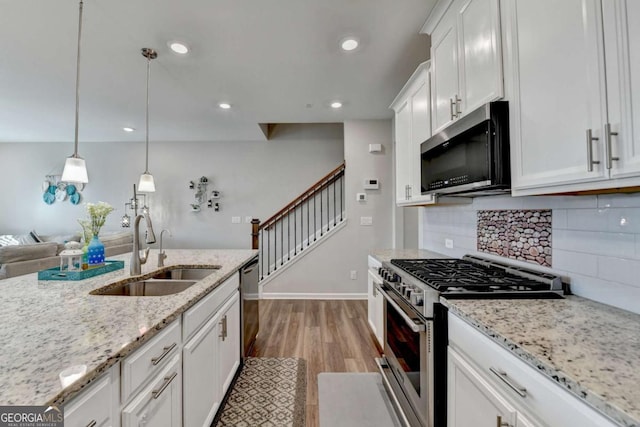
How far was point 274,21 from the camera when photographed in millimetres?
2090

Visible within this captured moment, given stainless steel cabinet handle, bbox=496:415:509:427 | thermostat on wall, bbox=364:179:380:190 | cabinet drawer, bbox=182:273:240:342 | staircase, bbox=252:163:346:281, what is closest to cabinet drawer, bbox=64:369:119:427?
cabinet drawer, bbox=182:273:240:342

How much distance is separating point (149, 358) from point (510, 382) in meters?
1.21

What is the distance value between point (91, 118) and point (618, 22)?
18.6ft

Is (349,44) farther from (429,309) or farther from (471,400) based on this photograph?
(471,400)

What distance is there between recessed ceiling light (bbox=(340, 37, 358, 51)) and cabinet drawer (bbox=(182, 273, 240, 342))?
2086 millimetres

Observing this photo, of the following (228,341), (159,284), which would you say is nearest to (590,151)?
(228,341)

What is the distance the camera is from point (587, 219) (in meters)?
1.26

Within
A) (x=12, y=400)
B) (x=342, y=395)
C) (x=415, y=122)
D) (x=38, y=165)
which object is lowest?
(x=342, y=395)

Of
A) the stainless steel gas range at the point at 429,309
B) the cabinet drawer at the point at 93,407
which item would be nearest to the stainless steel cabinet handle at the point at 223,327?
the cabinet drawer at the point at 93,407

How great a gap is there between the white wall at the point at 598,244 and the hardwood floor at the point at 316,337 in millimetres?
1706

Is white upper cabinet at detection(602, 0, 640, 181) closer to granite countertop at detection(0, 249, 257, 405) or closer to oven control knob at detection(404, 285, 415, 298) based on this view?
oven control knob at detection(404, 285, 415, 298)

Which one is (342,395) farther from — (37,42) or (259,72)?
(37,42)

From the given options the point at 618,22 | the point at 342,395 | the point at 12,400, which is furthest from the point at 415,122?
the point at 12,400

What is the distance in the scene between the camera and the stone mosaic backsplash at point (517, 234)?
1494mm
